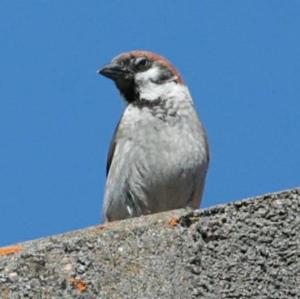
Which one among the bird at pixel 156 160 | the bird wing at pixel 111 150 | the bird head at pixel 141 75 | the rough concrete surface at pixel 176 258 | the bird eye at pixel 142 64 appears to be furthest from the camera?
the bird eye at pixel 142 64

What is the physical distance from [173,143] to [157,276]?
5102mm

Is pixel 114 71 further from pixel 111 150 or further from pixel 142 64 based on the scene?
pixel 111 150

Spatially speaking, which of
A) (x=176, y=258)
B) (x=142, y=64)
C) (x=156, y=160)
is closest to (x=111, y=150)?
(x=156, y=160)

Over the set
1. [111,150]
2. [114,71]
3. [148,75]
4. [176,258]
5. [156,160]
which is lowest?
[176,258]

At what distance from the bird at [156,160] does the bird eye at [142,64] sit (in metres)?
0.70

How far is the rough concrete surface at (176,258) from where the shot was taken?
230 cm

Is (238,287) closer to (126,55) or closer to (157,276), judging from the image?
(157,276)

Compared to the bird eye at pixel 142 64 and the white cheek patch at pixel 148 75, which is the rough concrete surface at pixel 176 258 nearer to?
the white cheek patch at pixel 148 75

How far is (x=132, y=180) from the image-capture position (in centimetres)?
738

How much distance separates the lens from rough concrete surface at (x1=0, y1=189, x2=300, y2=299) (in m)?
2.30

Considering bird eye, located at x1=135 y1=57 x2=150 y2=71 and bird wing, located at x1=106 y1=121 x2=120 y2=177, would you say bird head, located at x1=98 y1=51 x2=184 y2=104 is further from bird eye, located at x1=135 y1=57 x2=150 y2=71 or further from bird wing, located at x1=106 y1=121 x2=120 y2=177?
bird wing, located at x1=106 y1=121 x2=120 y2=177

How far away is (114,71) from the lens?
28.2 feet

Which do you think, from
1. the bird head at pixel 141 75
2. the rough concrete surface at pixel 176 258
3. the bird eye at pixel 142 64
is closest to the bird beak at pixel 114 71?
the bird head at pixel 141 75

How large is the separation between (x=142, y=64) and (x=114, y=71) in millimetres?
267
